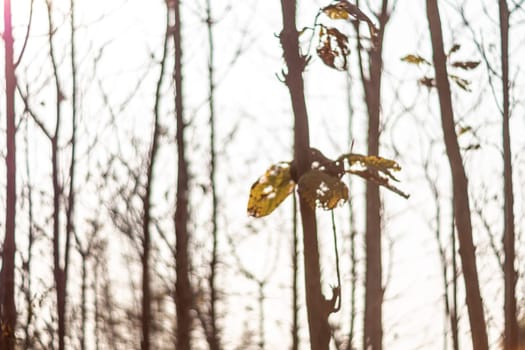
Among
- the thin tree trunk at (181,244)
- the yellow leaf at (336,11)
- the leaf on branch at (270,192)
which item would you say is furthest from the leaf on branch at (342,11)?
the thin tree trunk at (181,244)

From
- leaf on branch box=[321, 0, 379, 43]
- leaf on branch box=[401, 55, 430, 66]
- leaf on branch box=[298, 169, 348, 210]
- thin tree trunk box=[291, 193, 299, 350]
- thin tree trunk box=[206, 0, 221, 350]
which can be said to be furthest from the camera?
thin tree trunk box=[291, 193, 299, 350]

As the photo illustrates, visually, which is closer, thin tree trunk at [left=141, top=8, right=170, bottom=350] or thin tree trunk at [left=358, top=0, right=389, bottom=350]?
thin tree trunk at [left=358, top=0, right=389, bottom=350]

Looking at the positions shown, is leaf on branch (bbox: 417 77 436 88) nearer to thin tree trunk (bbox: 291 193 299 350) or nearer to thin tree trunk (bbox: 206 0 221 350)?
thin tree trunk (bbox: 206 0 221 350)

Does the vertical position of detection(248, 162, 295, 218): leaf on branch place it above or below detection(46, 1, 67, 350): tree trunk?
below

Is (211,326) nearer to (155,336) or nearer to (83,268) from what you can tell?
(83,268)

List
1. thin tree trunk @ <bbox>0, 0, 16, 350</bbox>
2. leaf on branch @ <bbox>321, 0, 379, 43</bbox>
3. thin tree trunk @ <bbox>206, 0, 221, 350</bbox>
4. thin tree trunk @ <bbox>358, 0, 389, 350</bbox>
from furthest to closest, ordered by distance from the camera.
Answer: thin tree trunk @ <bbox>206, 0, 221, 350</bbox> < thin tree trunk @ <bbox>358, 0, 389, 350</bbox> < thin tree trunk @ <bbox>0, 0, 16, 350</bbox> < leaf on branch @ <bbox>321, 0, 379, 43</bbox>

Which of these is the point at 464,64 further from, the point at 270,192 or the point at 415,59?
the point at 270,192

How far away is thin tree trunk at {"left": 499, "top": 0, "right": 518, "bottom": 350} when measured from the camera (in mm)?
12945

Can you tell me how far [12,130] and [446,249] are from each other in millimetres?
16872

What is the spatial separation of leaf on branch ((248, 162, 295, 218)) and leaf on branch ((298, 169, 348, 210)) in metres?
0.17

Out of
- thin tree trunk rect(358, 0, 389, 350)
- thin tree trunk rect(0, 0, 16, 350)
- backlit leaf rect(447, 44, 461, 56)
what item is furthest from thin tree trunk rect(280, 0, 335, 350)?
backlit leaf rect(447, 44, 461, 56)

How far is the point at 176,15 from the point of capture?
13.0 meters

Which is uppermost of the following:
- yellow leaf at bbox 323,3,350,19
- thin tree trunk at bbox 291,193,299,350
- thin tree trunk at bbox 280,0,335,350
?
thin tree trunk at bbox 291,193,299,350

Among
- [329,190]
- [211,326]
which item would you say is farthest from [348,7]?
[211,326]
